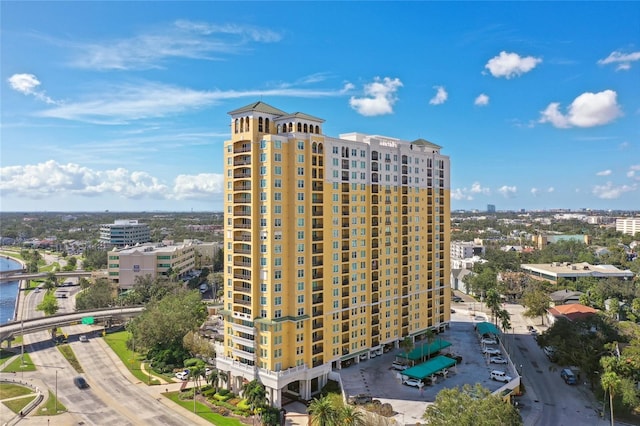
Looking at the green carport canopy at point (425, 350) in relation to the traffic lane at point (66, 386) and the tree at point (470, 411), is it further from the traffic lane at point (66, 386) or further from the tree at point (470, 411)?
the traffic lane at point (66, 386)

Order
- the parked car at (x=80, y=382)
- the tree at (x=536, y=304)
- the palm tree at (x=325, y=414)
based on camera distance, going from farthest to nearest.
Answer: the tree at (x=536, y=304) → the parked car at (x=80, y=382) → the palm tree at (x=325, y=414)

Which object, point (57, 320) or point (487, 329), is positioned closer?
point (487, 329)

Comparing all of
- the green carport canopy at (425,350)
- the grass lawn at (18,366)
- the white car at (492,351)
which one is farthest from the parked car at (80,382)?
the white car at (492,351)

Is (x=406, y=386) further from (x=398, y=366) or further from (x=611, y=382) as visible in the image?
(x=611, y=382)

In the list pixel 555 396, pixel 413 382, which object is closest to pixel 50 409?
pixel 413 382

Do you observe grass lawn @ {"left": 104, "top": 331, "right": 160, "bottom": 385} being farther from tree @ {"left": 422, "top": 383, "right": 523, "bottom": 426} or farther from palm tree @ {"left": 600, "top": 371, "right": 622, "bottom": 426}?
palm tree @ {"left": 600, "top": 371, "right": 622, "bottom": 426}

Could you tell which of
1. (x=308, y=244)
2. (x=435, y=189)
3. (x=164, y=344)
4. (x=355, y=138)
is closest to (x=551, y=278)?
(x=435, y=189)
